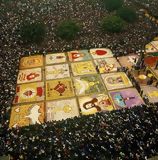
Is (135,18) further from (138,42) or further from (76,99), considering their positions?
(76,99)

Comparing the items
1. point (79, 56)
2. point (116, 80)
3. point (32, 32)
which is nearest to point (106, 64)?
point (116, 80)

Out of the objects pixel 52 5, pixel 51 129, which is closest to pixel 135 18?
pixel 52 5

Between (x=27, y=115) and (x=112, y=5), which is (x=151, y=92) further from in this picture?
(x=112, y=5)

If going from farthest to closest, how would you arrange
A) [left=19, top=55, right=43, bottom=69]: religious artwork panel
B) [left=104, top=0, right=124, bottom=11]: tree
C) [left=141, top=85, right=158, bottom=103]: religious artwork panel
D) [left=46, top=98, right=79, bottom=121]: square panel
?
[left=104, top=0, right=124, bottom=11]: tree → [left=19, top=55, right=43, bottom=69]: religious artwork panel → [left=141, top=85, right=158, bottom=103]: religious artwork panel → [left=46, top=98, right=79, bottom=121]: square panel

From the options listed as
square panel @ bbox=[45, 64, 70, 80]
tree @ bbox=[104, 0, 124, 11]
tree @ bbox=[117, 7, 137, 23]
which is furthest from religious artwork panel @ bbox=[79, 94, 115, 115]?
tree @ bbox=[104, 0, 124, 11]

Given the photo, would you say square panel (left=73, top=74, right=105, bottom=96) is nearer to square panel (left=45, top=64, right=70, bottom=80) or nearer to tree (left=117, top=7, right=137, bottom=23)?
square panel (left=45, top=64, right=70, bottom=80)

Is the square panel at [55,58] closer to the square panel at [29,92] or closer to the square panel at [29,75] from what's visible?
the square panel at [29,75]
